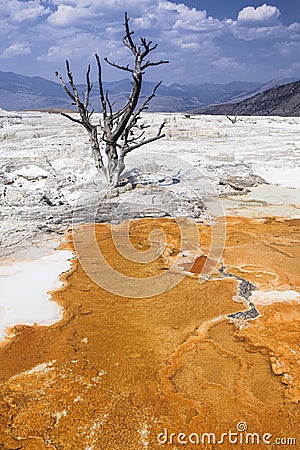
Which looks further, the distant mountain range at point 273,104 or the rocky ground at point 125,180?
the distant mountain range at point 273,104

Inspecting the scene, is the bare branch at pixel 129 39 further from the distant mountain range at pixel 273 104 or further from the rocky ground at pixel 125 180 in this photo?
the distant mountain range at pixel 273 104

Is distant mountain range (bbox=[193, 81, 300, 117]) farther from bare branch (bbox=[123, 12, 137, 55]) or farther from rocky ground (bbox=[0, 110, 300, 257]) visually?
bare branch (bbox=[123, 12, 137, 55])

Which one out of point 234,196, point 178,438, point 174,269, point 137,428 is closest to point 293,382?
point 178,438

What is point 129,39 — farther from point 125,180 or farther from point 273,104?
point 273,104

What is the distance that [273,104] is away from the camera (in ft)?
220

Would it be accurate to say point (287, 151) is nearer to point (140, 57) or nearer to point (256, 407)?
point (140, 57)

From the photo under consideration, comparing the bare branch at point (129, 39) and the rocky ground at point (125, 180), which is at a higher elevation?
the bare branch at point (129, 39)

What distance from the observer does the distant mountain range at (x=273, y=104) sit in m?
62.7

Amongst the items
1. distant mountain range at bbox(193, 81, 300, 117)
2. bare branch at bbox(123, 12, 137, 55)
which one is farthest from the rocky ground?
distant mountain range at bbox(193, 81, 300, 117)

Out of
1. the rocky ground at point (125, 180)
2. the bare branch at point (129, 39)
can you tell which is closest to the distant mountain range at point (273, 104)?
the rocky ground at point (125, 180)

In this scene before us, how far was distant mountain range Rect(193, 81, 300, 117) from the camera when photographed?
206ft

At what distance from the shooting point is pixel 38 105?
185m

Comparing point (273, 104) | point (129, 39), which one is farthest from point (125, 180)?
point (273, 104)

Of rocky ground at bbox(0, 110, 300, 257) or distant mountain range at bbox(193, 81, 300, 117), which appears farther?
distant mountain range at bbox(193, 81, 300, 117)
